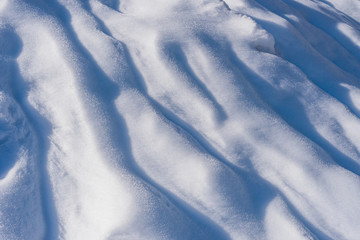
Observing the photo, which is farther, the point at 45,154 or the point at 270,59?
the point at 270,59

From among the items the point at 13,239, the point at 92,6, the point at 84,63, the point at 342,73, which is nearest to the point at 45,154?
the point at 13,239

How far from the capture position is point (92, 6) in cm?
182

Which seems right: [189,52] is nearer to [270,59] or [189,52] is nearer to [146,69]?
[146,69]

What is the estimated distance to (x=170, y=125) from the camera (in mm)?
1352

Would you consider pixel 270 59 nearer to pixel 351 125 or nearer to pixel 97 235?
pixel 351 125

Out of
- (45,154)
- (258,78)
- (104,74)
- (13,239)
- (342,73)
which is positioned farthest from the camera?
(342,73)

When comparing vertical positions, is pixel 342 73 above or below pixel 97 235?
above

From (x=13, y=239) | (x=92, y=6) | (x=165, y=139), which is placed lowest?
(x=13, y=239)

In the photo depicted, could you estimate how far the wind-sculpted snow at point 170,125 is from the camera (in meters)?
1.14

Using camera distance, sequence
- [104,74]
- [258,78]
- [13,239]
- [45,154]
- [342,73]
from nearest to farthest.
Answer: [13,239]
[45,154]
[104,74]
[258,78]
[342,73]

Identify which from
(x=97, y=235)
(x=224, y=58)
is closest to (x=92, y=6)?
(x=224, y=58)

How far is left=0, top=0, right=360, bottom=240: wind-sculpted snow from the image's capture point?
44.9 inches

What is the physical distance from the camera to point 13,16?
1.64 meters

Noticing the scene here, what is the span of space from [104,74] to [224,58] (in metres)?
0.51
